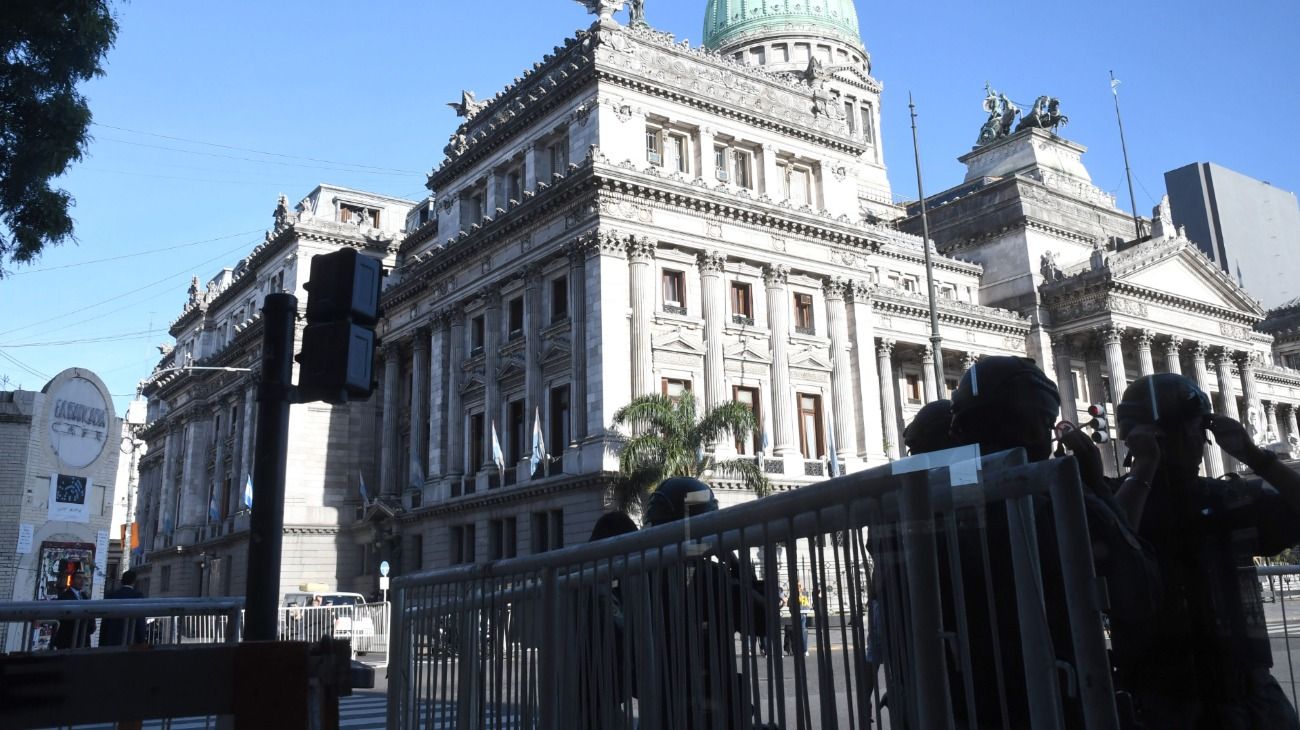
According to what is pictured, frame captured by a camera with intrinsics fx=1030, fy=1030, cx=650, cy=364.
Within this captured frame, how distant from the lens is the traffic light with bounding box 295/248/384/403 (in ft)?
20.6

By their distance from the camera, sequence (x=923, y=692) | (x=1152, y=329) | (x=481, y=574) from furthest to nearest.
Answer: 1. (x=1152, y=329)
2. (x=481, y=574)
3. (x=923, y=692)

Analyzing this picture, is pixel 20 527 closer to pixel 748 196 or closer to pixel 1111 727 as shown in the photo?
pixel 1111 727

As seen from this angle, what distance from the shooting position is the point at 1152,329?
152 feet

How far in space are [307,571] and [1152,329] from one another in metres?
38.1

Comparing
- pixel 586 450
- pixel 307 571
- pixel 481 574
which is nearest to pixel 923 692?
pixel 481 574

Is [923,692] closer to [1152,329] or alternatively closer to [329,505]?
[329,505]

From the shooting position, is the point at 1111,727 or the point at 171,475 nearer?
the point at 1111,727

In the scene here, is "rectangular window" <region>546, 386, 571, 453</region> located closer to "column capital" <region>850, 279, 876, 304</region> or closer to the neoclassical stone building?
the neoclassical stone building

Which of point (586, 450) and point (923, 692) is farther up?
point (586, 450)

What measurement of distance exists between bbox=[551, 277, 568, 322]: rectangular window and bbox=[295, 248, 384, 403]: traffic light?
26.1m

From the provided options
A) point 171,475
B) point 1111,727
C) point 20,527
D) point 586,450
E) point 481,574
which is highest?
point 171,475

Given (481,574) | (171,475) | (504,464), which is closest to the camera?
(481,574)

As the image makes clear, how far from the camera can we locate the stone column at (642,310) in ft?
100

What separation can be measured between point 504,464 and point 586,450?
508cm
